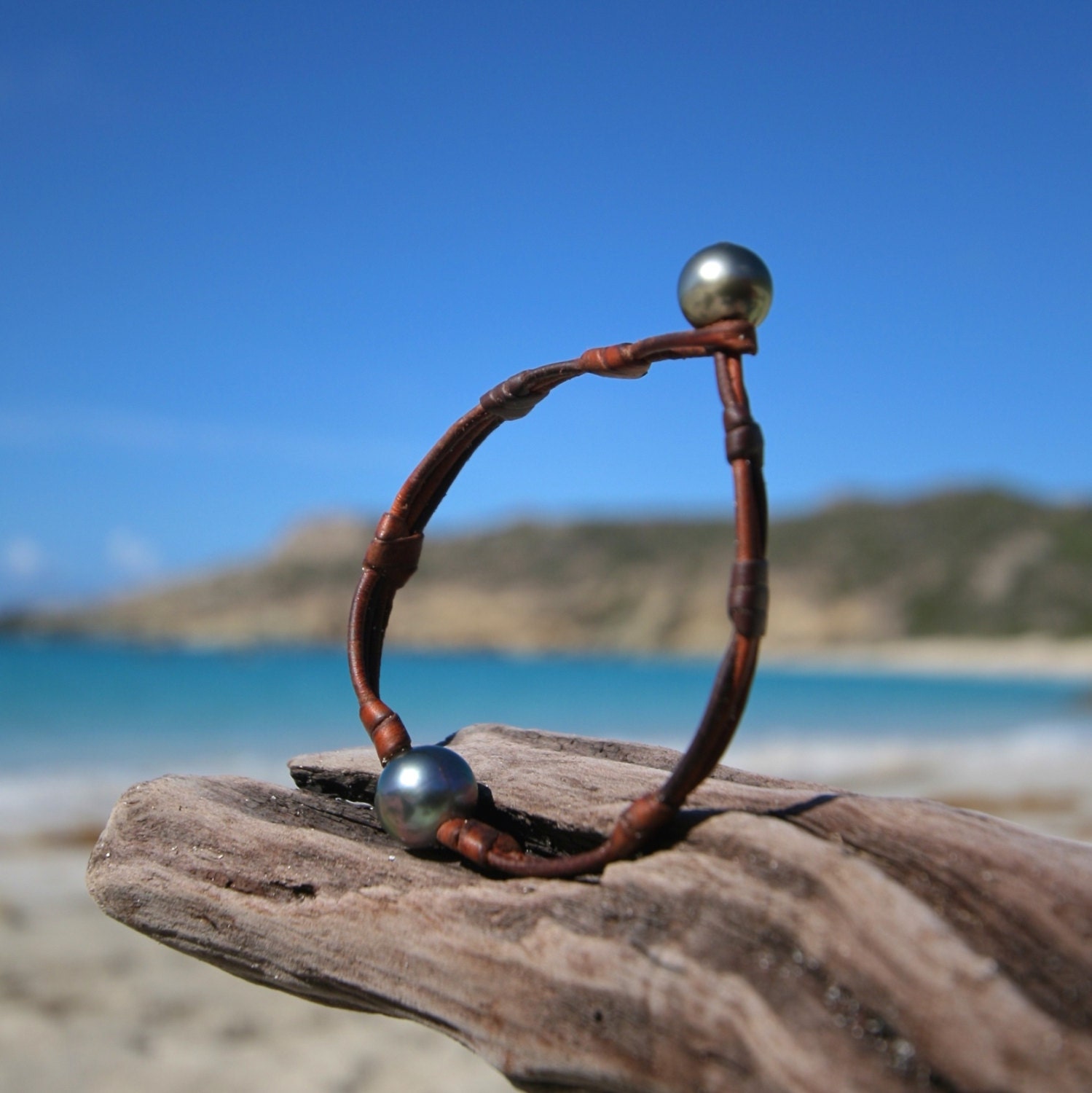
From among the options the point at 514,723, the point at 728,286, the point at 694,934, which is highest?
the point at 728,286

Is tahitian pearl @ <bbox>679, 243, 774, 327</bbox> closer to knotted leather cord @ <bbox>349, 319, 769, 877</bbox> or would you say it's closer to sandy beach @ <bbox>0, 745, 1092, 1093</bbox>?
knotted leather cord @ <bbox>349, 319, 769, 877</bbox>

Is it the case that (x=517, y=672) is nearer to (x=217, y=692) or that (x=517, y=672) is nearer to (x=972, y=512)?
(x=217, y=692)

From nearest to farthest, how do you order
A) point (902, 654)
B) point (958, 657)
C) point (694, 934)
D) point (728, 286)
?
1. point (694, 934)
2. point (728, 286)
3. point (958, 657)
4. point (902, 654)

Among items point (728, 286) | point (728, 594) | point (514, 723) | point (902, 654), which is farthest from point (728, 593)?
point (902, 654)

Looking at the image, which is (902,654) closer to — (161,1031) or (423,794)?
(161,1031)

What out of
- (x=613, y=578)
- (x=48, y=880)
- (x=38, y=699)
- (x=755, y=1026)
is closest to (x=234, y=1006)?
(x=48, y=880)

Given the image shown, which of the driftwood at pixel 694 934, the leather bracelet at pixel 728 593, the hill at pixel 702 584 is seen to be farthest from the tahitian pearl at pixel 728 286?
the hill at pixel 702 584

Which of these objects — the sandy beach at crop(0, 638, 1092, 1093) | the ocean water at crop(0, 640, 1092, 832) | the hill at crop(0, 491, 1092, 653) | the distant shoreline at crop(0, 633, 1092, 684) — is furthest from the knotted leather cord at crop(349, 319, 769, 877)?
the hill at crop(0, 491, 1092, 653)
